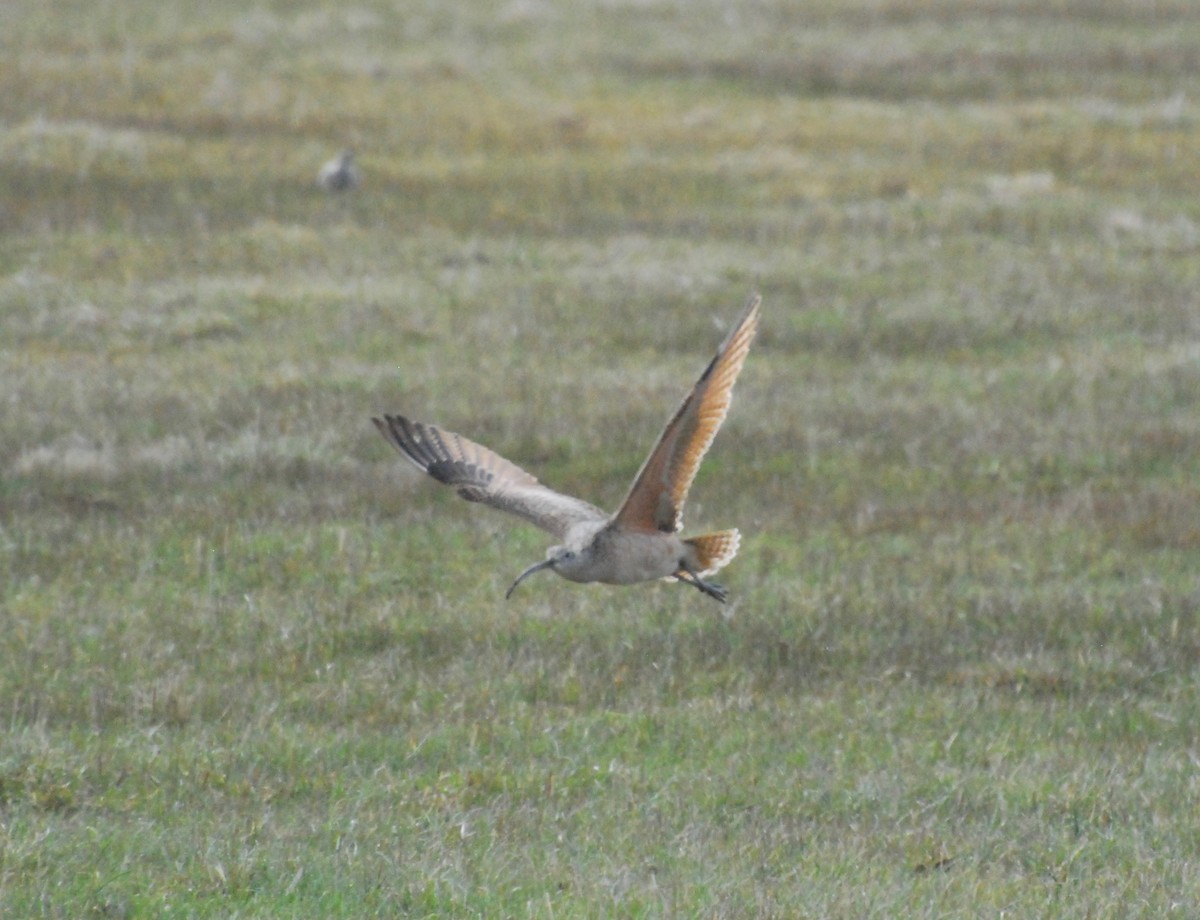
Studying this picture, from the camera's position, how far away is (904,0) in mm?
37969

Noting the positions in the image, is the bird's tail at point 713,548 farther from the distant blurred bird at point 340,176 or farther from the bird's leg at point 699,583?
the distant blurred bird at point 340,176

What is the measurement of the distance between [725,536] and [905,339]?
30.6 ft

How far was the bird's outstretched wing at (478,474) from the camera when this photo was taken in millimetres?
8250

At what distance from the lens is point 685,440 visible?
720 centimetres

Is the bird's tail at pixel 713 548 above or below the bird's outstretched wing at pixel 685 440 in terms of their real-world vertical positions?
below

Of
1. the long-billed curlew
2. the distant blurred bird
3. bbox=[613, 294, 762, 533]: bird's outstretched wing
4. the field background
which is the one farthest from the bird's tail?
the distant blurred bird

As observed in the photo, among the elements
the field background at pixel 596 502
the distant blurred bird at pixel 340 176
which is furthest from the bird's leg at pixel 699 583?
the distant blurred bird at pixel 340 176

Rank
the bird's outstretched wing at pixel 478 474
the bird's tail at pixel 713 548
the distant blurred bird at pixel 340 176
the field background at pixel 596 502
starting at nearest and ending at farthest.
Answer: the field background at pixel 596 502, the bird's tail at pixel 713 548, the bird's outstretched wing at pixel 478 474, the distant blurred bird at pixel 340 176

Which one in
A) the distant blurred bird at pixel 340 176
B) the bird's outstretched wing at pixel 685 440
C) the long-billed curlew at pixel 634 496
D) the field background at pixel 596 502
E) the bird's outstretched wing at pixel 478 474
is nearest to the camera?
the field background at pixel 596 502

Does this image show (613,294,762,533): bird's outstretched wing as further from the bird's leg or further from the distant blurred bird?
the distant blurred bird

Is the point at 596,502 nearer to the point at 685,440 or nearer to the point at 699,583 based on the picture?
the point at 699,583

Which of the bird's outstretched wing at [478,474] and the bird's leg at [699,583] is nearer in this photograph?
the bird's leg at [699,583]

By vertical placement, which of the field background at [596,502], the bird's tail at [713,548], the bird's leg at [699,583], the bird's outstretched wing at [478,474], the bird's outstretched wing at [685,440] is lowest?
the field background at [596,502]

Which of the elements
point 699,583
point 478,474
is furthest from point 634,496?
point 478,474
